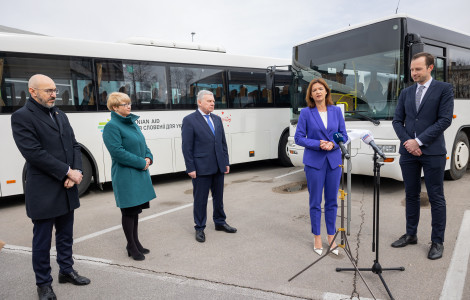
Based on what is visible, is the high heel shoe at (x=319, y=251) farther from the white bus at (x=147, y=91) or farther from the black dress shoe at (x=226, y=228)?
the white bus at (x=147, y=91)

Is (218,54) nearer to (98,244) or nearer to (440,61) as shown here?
(440,61)

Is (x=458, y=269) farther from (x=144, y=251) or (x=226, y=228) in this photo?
(x=144, y=251)

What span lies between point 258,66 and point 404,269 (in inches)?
275

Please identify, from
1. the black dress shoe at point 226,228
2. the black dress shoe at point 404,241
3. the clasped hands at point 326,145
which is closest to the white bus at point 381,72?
the black dress shoe at point 404,241

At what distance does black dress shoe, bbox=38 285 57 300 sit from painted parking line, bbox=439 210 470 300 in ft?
10.9

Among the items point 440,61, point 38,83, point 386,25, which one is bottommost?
point 38,83

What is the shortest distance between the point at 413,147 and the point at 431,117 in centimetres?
37

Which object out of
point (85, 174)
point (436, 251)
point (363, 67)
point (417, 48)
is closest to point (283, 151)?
point (363, 67)

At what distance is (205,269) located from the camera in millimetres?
3525

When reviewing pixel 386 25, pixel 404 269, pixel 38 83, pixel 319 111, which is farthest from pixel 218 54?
pixel 404 269

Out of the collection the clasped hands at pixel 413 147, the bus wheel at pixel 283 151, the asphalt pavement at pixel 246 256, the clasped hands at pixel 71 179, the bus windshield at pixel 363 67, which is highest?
the bus windshield at pixel 363 67

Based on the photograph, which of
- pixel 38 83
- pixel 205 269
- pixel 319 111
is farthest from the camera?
pixel 319 111

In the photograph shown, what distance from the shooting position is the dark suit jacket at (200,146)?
4.30 metres

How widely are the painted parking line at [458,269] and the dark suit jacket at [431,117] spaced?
3.65ft
